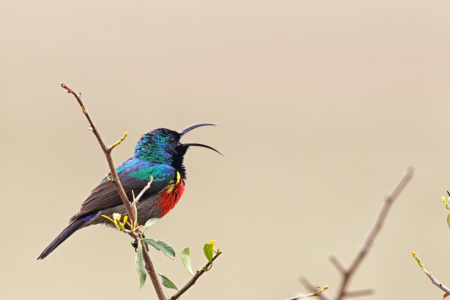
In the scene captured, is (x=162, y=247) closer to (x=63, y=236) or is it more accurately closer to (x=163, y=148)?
(x=63, y=236)

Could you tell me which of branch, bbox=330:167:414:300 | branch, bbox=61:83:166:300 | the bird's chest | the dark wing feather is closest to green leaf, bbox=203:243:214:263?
branch, bbox=61:83:166:300

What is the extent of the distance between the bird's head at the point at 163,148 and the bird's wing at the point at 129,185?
0.12 m

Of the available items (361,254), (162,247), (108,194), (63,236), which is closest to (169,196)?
(108,194)

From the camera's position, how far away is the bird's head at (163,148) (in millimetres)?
3973

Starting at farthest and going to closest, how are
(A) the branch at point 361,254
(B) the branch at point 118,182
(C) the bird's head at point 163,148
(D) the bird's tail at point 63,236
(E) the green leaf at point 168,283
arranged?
(C) the bird's head at point 163,148 < (D) the bird's tail at point 63,236 < (E) the green leaf at point 168,283 < (B) the branch at point 118,182 < (A) the branch at point 361,254

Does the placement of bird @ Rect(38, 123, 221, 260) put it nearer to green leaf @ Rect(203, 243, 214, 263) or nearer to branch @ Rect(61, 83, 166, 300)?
branch @ Rect(61, 83, 166, 300)

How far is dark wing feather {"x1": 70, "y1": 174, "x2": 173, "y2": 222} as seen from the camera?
340cm

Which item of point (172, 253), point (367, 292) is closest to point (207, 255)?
point (172, 253)

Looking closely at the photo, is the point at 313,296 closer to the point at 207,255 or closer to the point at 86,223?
the point at 207,255

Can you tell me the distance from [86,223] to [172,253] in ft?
5.46

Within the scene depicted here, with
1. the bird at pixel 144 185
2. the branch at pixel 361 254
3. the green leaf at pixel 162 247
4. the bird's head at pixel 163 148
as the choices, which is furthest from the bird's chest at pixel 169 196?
the branch at pixel 361 254

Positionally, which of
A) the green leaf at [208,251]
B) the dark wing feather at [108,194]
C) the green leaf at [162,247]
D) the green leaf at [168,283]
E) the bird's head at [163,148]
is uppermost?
the bird's head at [163,148]

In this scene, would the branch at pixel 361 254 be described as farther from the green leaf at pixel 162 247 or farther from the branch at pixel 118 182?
the green leaf at pixel 162 247

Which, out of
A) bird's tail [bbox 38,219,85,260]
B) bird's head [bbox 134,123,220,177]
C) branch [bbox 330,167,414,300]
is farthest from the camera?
bird's head [bbox 134,123,220,177]
